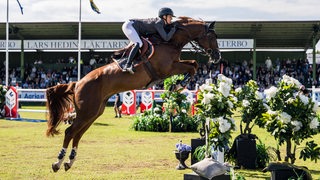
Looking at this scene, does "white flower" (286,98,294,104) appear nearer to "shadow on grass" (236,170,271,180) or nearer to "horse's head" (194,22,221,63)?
"horse's head" (194,22,221,63)

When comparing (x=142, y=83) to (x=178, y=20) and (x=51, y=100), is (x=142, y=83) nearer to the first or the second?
(x=178, y=20)

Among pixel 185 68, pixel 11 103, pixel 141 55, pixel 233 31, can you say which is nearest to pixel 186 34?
pixel 185 68

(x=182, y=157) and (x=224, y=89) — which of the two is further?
(x=182, y=157)

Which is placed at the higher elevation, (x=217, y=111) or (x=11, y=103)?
(x=217, y=111)

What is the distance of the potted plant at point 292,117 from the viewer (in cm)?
767

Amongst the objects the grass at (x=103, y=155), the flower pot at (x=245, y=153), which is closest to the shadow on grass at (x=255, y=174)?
the grass at (x=103, y=155)

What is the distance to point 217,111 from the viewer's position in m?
8.38

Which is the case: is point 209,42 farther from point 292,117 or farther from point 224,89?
point 292,117

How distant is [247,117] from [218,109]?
140 centimetres

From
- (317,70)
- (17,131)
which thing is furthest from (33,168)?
(317,70)

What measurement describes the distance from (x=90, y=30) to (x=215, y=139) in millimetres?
32463

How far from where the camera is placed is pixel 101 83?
28.0 feet

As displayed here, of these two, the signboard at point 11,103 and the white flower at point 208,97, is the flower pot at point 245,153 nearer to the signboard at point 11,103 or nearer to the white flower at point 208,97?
the white flower at point 208,97

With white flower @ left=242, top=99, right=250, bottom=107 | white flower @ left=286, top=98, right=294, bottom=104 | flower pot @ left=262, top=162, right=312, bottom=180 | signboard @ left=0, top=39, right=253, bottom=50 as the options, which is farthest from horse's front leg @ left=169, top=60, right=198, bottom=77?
signboard @ left=0, top=39, right=253, bottom=50
